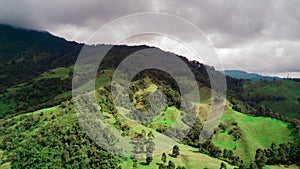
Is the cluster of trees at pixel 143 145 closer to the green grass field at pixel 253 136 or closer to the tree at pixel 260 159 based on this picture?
the tree at pixel 260 159

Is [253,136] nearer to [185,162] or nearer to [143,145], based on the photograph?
[185,162]

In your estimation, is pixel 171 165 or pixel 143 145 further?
pixel 143 145

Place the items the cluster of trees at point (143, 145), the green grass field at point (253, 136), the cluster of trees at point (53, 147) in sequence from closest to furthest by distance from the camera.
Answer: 1. the cluster of trees at point (53, 147)
2. the cluster of trees at point (143, 145)
3. the green grass field at point (253, 136)

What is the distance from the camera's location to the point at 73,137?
8669cm

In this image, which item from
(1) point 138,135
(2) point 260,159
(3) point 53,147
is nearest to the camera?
(3) point 53,147

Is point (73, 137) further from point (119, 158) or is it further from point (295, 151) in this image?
point (295, 151)

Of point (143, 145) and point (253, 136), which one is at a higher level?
point (143, 145)

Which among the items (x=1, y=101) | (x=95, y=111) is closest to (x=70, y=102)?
(x=95, y=111)

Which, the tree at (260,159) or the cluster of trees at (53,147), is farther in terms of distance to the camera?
the tree at (260,159)

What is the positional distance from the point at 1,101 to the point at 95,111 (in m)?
109

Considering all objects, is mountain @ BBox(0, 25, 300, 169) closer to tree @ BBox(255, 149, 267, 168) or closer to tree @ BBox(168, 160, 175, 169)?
tree @ BBox(255, 149, 267, 168)

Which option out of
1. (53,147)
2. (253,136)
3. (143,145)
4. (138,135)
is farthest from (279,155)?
(53,147)

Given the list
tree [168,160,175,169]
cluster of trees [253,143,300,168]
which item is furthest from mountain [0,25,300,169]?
cluster of trees [253,143,300,168]

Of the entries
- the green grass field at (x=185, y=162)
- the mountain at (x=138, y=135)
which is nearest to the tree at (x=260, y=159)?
the mountain at (x=138, y=135)
